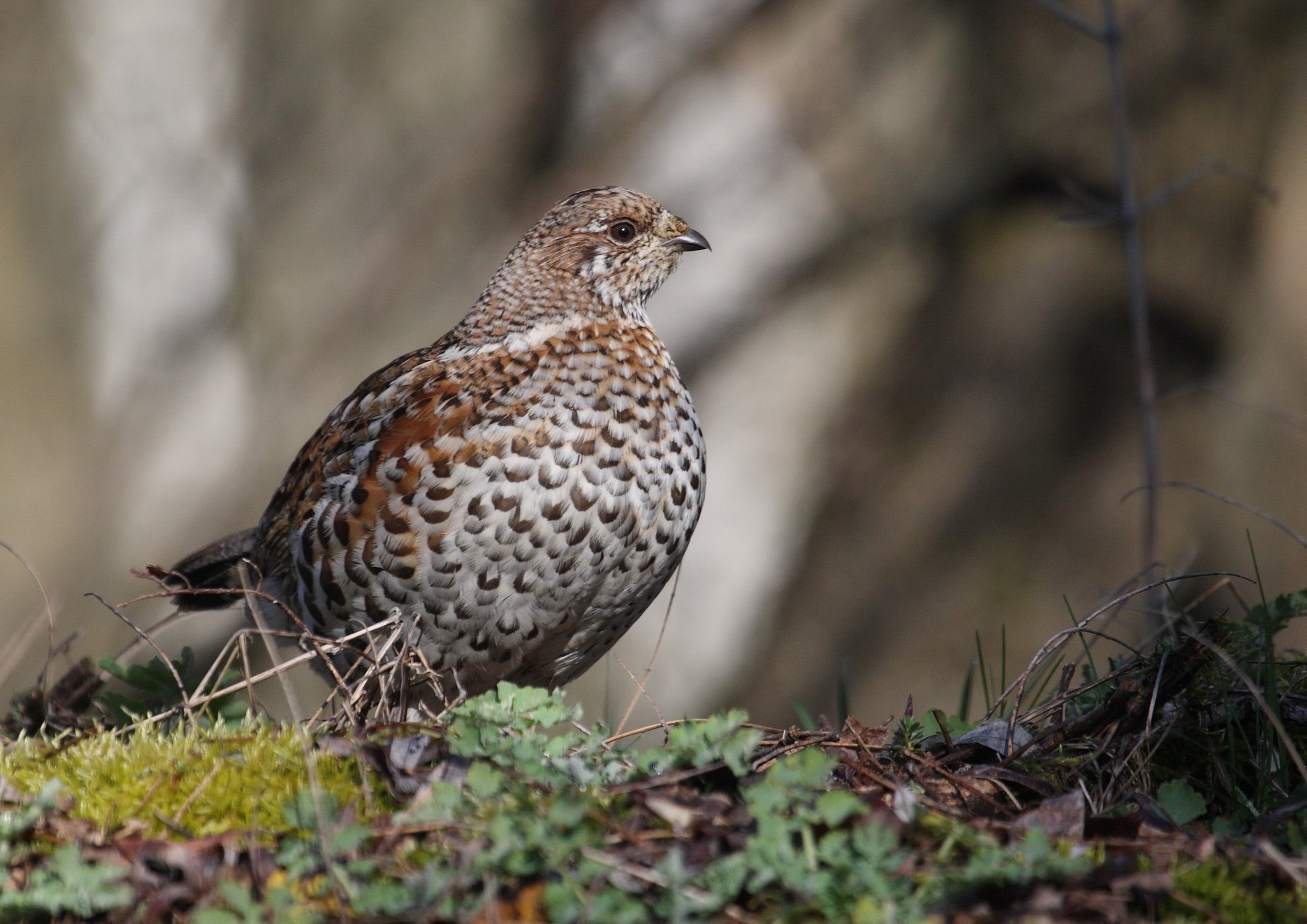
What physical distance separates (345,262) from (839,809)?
701 centimetres

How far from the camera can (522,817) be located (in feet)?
6.45

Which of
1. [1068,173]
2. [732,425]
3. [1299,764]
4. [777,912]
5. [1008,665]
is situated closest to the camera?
[777,912]

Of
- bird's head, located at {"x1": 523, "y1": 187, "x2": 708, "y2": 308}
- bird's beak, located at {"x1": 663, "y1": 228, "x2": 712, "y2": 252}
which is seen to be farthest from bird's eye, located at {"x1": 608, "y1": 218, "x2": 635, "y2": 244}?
bird's beak, located at {"x1": 663, "y1": 228, "x2": 712, "y2": 252}

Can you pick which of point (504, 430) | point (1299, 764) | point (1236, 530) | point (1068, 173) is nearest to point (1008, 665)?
point (1236, 530)

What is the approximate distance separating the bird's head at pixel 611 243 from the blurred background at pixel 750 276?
350cm

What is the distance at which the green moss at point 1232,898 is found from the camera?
6.31 feet

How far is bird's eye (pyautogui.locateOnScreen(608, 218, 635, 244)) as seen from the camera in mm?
4129

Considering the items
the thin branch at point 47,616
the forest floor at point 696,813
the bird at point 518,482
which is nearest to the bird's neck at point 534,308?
the bird at point 518,482

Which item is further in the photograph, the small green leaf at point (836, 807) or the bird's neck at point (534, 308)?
the bird's neck at point (534, 308)

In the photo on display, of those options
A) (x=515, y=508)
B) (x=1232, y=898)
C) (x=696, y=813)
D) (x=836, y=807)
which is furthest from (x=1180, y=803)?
(x=515, y=508)

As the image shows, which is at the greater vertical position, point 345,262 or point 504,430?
point 345,262

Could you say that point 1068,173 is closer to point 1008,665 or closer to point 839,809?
point 1008,665

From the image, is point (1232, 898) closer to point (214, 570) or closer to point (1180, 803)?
point (1180, 803)

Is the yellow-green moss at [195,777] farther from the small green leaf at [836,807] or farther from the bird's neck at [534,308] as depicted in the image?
the bird's neck at [534,308]
